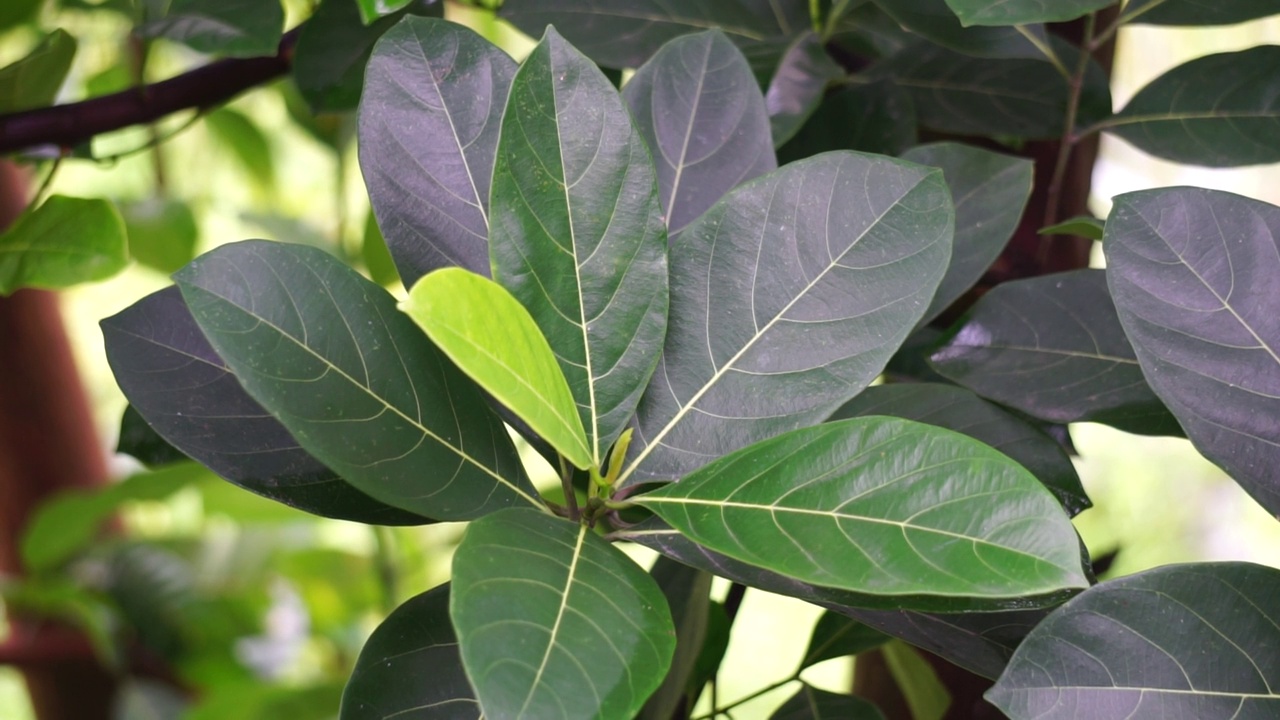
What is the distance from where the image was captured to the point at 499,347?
0.26 meters

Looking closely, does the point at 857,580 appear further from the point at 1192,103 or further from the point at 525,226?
the point at 1192,103

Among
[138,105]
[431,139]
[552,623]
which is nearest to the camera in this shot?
[552,623]

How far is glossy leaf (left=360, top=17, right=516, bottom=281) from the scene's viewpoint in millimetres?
344

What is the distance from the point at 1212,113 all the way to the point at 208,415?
51 centimetres

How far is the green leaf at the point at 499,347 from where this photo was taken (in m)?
0.24

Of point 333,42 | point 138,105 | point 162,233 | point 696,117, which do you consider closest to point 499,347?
point 696,117

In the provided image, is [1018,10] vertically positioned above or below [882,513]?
above

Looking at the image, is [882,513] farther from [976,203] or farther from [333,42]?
[333,42]

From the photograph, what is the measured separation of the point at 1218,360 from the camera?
32 cm

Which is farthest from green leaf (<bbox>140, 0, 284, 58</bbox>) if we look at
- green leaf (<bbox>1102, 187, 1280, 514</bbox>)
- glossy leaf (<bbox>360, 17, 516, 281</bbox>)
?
green leaf (<bbox>1102, 187, 1280, 514</bbox>)

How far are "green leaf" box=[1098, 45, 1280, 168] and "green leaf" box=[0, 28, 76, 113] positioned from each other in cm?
60

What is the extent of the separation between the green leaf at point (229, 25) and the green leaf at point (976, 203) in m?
0.33

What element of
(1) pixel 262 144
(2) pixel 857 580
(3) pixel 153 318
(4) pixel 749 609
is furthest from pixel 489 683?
(4) pixel 749 609

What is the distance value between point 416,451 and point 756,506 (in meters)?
0.11
